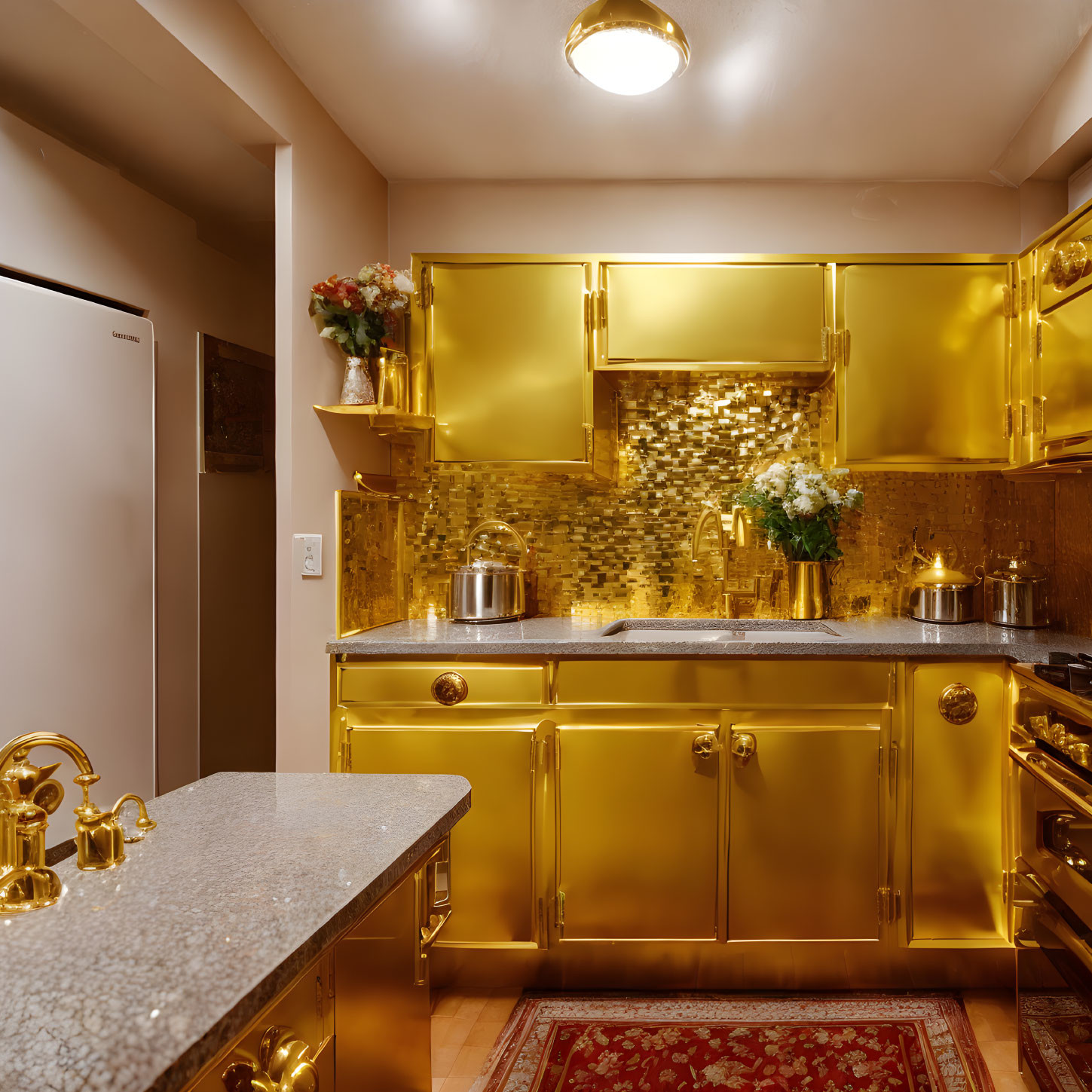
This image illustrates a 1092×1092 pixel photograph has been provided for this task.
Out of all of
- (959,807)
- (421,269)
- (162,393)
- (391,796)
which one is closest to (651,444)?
(421,269)

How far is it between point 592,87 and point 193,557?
6.90ft

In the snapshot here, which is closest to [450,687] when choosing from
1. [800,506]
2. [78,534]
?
[78,534]

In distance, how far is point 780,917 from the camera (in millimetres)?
2146

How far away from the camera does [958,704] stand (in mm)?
2145

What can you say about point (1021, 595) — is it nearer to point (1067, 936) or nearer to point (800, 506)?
point (800, 506)

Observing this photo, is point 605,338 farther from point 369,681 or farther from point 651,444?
point 369,681

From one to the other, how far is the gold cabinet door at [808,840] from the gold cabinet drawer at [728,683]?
0.10 m

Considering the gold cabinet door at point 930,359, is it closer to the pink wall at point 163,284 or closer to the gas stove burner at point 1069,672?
the gas stove burner at point 1069,672

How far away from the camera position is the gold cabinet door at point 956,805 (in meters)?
2.15

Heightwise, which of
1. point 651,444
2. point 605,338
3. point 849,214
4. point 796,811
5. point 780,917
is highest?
point 849,214

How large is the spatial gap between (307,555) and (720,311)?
1547 millimetres

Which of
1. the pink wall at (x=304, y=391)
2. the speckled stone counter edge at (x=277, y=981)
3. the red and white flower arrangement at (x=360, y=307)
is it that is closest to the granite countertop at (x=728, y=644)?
the pink wall at (x=304, y=391)

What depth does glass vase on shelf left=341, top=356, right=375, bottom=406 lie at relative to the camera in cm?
238

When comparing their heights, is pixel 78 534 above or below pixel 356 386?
below
